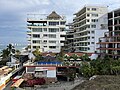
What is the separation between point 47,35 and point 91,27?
10224 millimetres

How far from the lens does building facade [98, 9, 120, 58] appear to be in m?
47.7

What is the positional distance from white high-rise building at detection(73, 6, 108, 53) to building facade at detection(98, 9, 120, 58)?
5.48ft

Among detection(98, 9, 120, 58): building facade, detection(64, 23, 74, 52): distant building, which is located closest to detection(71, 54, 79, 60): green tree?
detection(98, 9, 120, 58): building facade

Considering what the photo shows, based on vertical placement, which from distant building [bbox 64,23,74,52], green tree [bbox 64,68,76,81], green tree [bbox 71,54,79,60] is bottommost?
green tree [bbox 64,68,76,81]

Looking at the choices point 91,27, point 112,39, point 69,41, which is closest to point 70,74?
point 112,39

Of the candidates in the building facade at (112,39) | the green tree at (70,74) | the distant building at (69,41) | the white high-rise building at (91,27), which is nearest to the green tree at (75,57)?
the building facade at (112,39)

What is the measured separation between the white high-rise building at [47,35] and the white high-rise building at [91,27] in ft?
16.7

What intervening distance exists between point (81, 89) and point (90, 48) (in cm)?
3276

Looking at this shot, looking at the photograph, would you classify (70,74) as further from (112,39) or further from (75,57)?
(112,39)

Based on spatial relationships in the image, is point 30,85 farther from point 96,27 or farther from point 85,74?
point 96,27

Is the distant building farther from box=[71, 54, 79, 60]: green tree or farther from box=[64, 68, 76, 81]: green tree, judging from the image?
box=[64, 68, 76, 81]: green tree

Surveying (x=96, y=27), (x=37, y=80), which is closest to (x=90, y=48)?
(x=96, y=27)

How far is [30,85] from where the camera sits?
36000 millimetres

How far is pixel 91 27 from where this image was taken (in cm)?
5744
